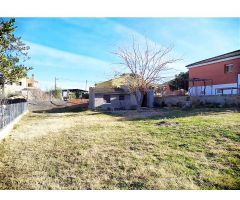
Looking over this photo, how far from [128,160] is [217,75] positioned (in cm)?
1808

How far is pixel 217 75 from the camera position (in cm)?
2084

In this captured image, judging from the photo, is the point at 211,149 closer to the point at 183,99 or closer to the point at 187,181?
the point at 187,181

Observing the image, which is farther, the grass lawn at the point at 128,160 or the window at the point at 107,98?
the window at the point at 107,98

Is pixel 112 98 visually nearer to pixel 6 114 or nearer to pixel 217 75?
pixel 217 75

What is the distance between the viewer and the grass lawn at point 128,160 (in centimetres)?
411

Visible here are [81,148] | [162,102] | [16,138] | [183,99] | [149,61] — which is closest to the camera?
[81,148]

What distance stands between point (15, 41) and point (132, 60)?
10.6m

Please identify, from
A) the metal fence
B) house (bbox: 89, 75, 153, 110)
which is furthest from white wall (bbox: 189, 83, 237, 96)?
the metal fence

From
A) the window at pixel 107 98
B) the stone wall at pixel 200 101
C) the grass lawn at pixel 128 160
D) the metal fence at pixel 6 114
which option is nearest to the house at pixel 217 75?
the stone wall at pixel 200 101

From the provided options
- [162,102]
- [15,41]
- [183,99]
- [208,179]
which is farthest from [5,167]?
[162,102]

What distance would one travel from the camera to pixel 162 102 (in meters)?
24.2

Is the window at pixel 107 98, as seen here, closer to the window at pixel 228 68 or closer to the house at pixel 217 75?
the house at pixel 217 75

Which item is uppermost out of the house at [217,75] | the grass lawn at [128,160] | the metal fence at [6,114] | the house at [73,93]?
the house at [217,75]

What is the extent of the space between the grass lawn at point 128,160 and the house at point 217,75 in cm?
1284
